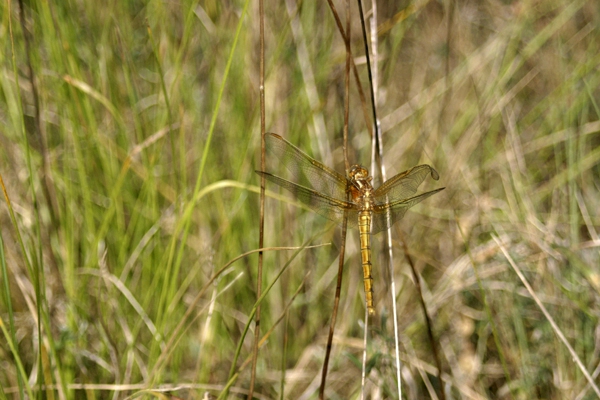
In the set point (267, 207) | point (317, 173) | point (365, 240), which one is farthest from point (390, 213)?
point (267, 207)

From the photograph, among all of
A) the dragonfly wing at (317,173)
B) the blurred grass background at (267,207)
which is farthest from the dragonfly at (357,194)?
the blurred grass background at (267,207)

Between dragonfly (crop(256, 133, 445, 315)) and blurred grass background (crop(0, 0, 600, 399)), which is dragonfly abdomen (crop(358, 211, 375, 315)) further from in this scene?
blurred grass background (crop(0, 0, 600, 399))

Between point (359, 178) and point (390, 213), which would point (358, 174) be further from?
point (390, 213)

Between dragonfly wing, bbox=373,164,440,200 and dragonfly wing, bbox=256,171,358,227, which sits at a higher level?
dragonfly wing, bbox=373,164,440,200

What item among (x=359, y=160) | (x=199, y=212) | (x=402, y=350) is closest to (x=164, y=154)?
(x=199, y=212)

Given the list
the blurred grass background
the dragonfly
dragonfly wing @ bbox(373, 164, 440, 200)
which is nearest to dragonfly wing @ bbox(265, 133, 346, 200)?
the dragonfly

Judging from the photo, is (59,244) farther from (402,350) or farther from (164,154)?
(402,350)

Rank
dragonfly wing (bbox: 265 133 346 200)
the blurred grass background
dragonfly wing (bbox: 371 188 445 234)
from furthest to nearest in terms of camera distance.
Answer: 1. the blurred grass background
2. dragonfly wing (bbox: 265 133 346 200)
3. dragonfly wing (bbox: 371 188 445 234)

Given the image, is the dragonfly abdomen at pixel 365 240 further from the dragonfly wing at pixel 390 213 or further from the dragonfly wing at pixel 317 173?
the dragonfly wing at pixel 317 173
